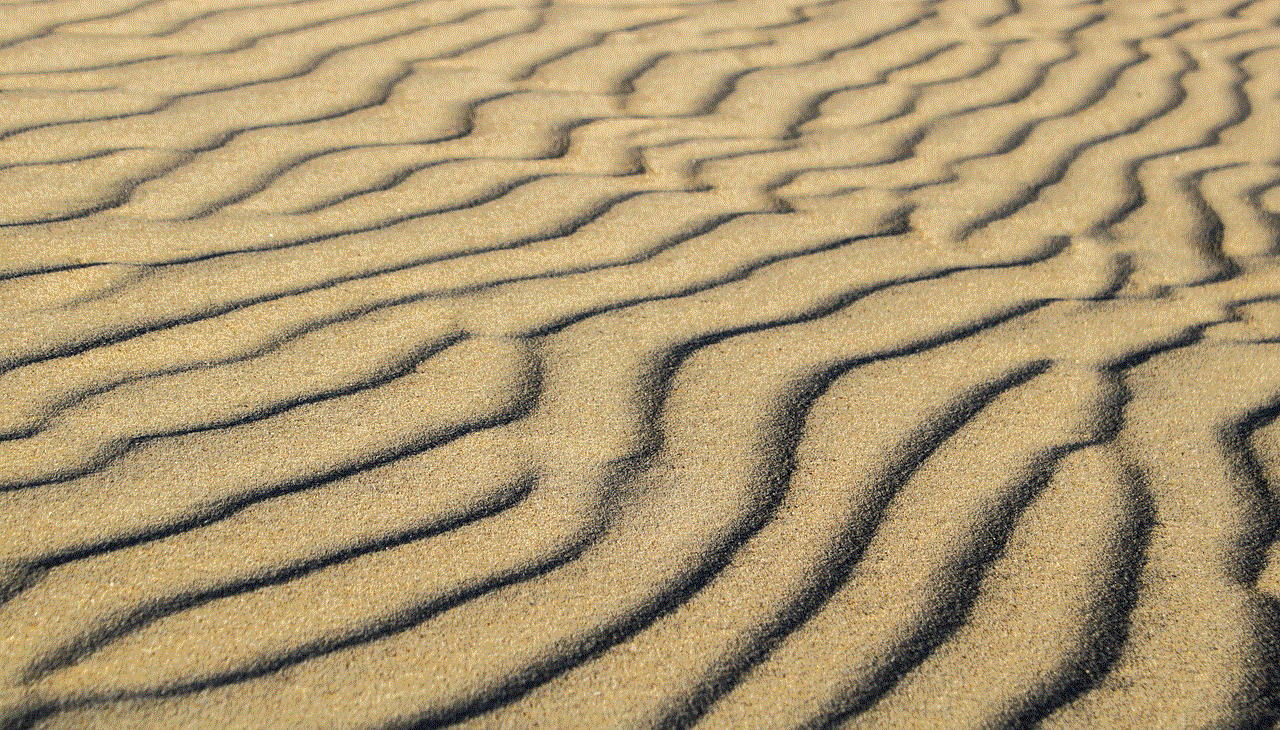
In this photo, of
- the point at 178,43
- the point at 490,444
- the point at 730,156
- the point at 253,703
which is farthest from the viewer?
the point at 178,43

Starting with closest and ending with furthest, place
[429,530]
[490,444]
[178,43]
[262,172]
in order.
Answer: [429,530] → [490,444] → [262,172] → [178,43]

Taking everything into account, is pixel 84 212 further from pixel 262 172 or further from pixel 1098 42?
pixel 1098 42

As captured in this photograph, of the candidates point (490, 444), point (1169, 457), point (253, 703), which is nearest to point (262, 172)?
point (490, 444)

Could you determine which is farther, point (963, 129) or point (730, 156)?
point (963, 129)

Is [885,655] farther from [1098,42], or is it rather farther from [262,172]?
[1098,42]

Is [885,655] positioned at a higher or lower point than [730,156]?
lower

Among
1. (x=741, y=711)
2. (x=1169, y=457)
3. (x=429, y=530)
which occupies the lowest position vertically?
(x=1169, y=457)
